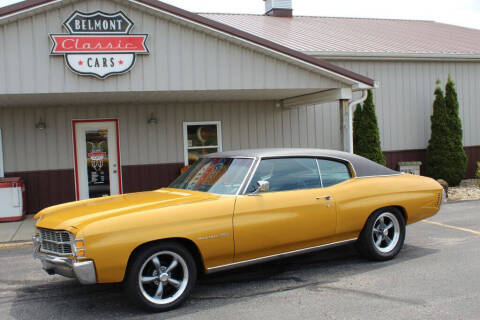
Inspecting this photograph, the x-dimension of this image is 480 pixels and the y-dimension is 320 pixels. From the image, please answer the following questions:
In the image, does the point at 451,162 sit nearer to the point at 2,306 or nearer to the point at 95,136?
the point at 95,136

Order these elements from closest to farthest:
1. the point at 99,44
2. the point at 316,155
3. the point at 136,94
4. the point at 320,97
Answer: the point at 316,155 → the point at 99,44 → the point at 136,94 → the point at 320,97

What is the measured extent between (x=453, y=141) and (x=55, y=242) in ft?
39.0

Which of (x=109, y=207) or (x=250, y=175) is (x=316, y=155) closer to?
(x=250, y=175)

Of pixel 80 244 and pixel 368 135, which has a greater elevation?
pixel 368 135

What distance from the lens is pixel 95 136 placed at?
11.3 meters

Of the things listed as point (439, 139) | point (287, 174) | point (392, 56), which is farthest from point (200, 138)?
point (439, 139)

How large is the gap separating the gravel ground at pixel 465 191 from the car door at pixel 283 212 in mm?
7136

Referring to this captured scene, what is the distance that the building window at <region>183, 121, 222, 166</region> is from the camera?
1180 centimetres

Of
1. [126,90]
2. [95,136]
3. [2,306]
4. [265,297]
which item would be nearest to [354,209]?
[265,297]

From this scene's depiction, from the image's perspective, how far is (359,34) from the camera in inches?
612

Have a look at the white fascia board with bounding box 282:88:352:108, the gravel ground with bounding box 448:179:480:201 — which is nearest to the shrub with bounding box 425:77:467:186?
the gravel ground with bounding box 448:179:480:201

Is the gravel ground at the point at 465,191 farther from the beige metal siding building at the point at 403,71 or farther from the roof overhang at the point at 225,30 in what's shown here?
the roof overhang at the point at 225,30

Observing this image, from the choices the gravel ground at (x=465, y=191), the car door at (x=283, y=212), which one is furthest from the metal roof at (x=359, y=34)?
the car door at (x=283, y=212)

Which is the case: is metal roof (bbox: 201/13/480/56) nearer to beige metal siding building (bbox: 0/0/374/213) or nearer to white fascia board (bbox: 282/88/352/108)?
white fascia board (bbox: 282/88/352/108)
